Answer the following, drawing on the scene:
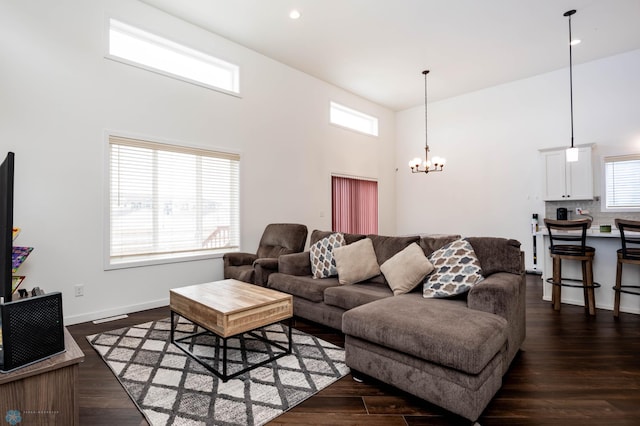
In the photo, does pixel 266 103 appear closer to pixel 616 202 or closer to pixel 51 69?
pixel 51 69

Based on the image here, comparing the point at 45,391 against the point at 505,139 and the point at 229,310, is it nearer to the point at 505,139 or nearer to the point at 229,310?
the point at 229,310

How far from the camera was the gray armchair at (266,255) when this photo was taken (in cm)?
361

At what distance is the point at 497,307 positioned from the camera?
2.08m

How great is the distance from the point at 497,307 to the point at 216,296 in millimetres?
2068

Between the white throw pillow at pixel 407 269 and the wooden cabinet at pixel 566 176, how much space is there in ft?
13.3

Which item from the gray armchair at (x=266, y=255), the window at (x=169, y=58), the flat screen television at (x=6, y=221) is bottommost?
the gray armchair at (x=266, y=255)

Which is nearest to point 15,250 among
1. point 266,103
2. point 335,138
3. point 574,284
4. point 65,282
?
point 65,282

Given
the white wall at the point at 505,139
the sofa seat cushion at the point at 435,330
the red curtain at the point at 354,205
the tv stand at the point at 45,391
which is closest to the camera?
the tv stand at the point at 45,391

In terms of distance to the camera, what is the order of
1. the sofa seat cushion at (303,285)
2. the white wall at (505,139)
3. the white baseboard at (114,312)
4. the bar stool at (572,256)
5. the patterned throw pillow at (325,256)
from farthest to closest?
the white wall at (505,139) < the bar stool at (572,256) < the patterned throw pillow at (325,256) < the white baseboard at (114,312) < the sofa seat cushion at (303,285)

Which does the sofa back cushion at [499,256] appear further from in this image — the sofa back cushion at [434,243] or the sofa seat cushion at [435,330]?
the sofa seat cushion at [435,330]

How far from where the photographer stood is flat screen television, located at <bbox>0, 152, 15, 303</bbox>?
1.24m

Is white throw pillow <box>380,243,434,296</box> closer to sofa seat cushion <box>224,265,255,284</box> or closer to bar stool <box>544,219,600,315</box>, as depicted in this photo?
sofa seat cushion <box>224,265,255,284</box>

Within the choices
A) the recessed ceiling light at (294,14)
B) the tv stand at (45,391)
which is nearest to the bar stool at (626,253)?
the recessed ceiling light at (294,14)

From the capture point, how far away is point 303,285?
3.19 m
